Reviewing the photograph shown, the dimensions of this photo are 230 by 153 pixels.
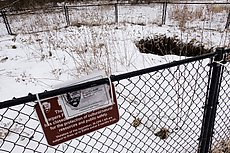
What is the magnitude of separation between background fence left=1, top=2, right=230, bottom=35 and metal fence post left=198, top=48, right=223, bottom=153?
552 cm

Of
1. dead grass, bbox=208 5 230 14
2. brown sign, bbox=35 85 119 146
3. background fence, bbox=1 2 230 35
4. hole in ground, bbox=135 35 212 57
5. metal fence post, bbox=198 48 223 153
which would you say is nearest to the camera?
brown sign, bbox=35 85 119 146

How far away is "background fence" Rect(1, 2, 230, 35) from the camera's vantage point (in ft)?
27.0

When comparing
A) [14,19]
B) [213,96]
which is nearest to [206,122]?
[213,96]

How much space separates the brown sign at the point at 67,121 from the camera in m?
1.10

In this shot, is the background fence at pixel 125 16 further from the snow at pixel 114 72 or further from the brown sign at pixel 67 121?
the brown sign at pixel 67 121

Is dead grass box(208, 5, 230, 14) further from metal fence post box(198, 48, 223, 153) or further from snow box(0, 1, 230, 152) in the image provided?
metal fence post box(198, 48, 223, 153)

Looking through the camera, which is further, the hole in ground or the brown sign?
the hole in ground

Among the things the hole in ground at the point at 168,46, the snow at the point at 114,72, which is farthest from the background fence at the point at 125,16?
the hole in ground at the point at 168,46

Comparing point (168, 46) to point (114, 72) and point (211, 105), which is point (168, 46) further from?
point (211, 105)

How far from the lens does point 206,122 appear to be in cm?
181

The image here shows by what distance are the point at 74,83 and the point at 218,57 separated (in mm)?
983

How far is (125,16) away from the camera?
36.8ft

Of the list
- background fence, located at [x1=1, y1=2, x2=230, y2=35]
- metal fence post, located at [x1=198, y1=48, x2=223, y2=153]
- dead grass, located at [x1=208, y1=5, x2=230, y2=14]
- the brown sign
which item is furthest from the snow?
dead grass, located at [x1=208, y1=5, x2=230, y2=14]

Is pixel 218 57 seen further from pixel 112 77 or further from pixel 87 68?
pixel 87 68
